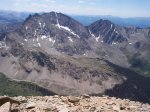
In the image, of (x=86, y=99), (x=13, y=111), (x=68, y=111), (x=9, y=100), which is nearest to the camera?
(x=68, y=111)

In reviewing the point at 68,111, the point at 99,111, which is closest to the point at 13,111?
the point at 68,111

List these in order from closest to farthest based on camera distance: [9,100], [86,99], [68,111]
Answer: [68,111] < [9,100] < [86,99]

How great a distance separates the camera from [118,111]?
2667 cm

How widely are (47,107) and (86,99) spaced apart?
6168 millimetres

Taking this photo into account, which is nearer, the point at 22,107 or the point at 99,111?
the point at 99,111

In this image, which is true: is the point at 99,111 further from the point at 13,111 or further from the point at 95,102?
the point at 13,111

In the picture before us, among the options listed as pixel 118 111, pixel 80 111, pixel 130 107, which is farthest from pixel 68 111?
pixel 130 107

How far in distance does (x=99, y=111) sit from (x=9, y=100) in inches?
328

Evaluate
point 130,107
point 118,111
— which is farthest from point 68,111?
point 130,107

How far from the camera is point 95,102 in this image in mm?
30922

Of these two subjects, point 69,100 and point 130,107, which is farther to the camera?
point 69,100

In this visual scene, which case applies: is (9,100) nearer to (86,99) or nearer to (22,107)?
(22,107)

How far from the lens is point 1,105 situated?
28828mm

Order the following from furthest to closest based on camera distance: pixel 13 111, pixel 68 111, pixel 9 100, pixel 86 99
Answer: pixel 86 99
pixel 9 100
pixel 13 111
pixel 68 111
